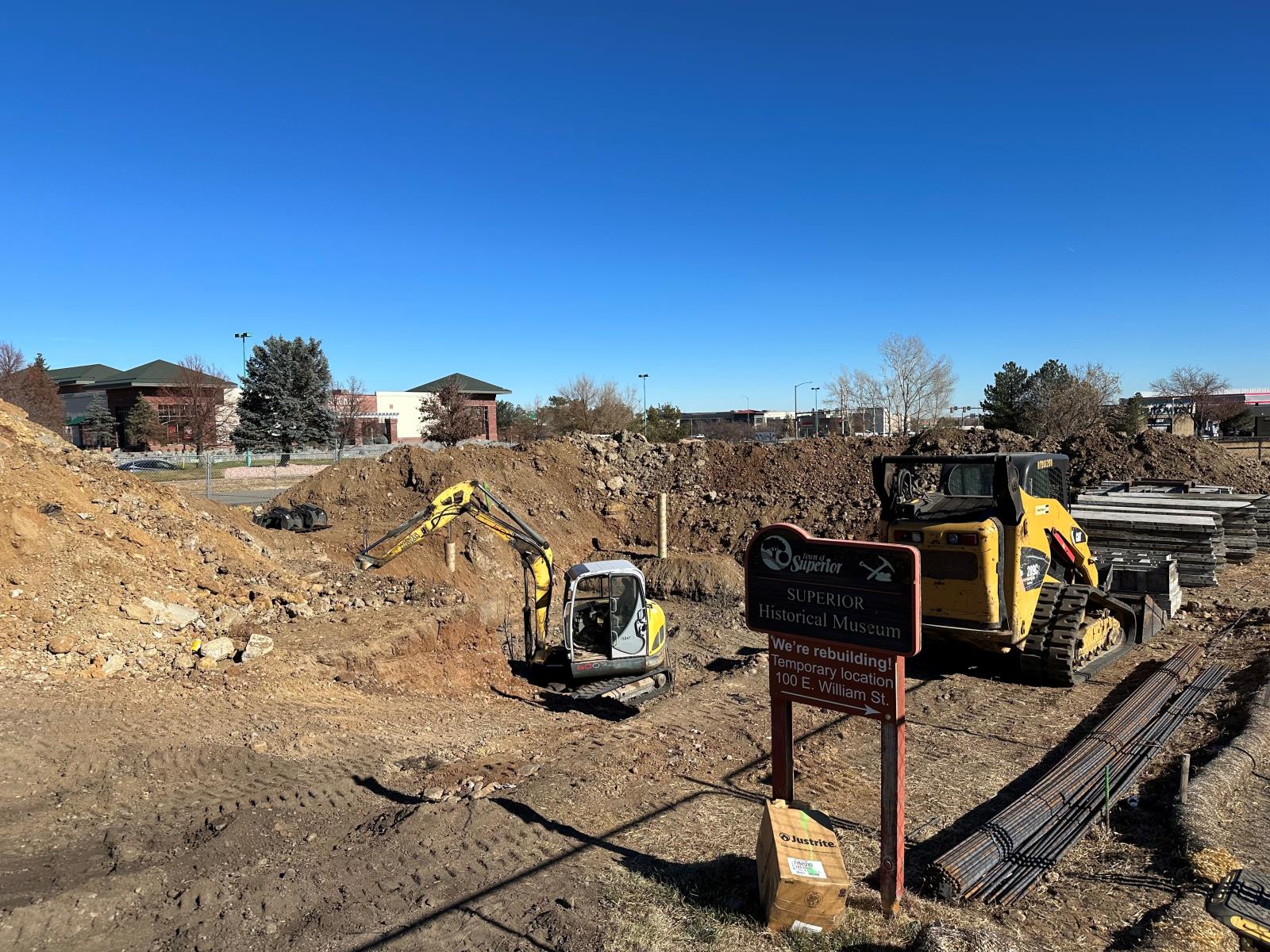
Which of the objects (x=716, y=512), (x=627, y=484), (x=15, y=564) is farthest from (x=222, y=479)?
(x=15, y=564)

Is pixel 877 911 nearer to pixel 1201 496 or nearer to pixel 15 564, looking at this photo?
pixel 15 564

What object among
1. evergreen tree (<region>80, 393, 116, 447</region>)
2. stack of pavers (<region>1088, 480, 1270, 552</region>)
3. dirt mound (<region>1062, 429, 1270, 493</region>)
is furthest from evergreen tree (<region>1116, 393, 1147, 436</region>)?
evergreen tree (<region>80, 393, 116, 447</region>)

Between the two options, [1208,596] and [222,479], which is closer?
[1208,596]

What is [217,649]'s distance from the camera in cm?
1030

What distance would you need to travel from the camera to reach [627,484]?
86.6ft

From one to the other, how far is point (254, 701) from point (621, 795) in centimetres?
504

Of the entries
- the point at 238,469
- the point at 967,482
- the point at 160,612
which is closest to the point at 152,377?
the point at 238,469

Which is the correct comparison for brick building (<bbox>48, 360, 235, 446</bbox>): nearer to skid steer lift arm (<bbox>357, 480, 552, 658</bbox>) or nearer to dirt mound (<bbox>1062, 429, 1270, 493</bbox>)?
skid steer lift arm (<bbox>357, 480, 552, 658</bbox>)

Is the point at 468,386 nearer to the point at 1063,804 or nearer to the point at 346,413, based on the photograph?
the point at 346,413

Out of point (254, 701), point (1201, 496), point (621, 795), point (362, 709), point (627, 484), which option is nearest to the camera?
point (621, 795)

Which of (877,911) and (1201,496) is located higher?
(1201,496)

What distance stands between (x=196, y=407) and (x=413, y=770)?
1898 inches

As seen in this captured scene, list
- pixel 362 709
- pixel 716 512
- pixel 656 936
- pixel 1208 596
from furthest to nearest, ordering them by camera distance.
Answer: pixel 716 512, pixel 1208 596, pixel 362 709, pixel 656 936

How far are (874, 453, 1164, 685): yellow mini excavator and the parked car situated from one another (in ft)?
134
